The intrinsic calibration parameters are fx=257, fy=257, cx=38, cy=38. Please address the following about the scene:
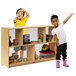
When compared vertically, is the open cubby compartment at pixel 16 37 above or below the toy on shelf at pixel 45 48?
above

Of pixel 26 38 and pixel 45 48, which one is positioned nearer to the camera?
pixel 26 38

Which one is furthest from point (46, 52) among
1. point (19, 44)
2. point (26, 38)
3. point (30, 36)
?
point (19, 44)

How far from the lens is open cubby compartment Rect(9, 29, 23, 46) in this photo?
646cm

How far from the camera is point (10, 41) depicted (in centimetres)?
641

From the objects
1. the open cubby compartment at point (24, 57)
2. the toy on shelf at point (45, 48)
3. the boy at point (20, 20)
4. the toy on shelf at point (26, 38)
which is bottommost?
the open cubby compartment at point (24, 57)

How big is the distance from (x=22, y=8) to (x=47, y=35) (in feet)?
3.28

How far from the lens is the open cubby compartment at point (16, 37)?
21.2ft

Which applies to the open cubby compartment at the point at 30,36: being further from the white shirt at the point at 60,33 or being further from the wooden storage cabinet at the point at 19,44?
the white shirt at the point at 60,33

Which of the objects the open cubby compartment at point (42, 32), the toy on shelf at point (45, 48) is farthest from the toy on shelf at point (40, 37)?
the toy on shelf at point (45, 48)

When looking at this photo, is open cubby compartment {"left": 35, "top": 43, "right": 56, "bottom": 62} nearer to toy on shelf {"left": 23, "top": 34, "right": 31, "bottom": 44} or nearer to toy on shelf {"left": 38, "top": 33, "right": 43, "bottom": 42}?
toy on shelf {"left": 38, "top": 33, "right": 43, "bottom": 42}

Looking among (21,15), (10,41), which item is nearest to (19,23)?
(21,15)

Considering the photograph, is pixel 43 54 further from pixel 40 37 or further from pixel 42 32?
pixel 42 32

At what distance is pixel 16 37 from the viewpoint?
6.59m

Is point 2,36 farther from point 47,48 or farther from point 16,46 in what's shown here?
point 47,48
